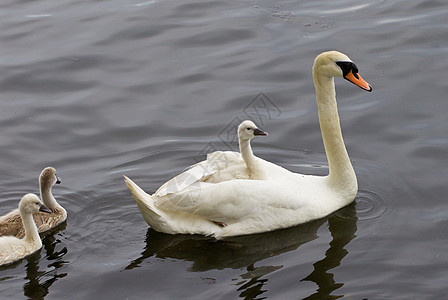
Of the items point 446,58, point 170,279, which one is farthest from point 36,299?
point 446,58

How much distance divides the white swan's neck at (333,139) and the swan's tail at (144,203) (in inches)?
79.4

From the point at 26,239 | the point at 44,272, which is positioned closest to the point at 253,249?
the point at 44,272

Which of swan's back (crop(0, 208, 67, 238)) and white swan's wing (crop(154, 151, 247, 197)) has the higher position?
white swan's wing (crop(154, 151, 247, 197))

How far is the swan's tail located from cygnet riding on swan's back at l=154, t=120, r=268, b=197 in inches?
7.4

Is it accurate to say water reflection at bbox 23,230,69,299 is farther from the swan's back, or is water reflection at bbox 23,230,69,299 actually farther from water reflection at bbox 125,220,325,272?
water reflection at bbox 125,220,325,272

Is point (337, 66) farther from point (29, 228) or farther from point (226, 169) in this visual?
point (29, 228)

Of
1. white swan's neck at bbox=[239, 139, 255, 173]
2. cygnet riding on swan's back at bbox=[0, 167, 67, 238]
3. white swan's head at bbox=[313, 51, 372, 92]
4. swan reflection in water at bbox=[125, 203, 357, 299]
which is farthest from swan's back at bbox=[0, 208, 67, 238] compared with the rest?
white swan's head at bbox=[313, 51, 372, 92]

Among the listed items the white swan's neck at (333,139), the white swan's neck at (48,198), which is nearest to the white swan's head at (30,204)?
the white swan's neck at (48,198)

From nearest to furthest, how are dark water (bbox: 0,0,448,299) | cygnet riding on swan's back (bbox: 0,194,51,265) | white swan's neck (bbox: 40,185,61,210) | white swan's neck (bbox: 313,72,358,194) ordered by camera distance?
1. dark water (bbox: 0,0,448,299)
2. cygnet riding on swan's back (bbox: 0,194,51,265)
3. white swan's neck (bbox: 313,72,358,194)
4. white swan's neck (bbox: 40,185,61,210)

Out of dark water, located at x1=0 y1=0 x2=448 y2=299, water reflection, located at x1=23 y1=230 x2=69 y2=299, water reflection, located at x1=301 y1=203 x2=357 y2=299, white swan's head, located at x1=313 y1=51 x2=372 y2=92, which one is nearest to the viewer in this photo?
water reflection, located at x1=301 y1=203 x2=357 y2=299

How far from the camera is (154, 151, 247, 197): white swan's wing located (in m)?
8.80

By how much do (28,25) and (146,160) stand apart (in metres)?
5.83

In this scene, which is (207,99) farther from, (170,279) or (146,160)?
(170,279)

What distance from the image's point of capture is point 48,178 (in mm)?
9398
